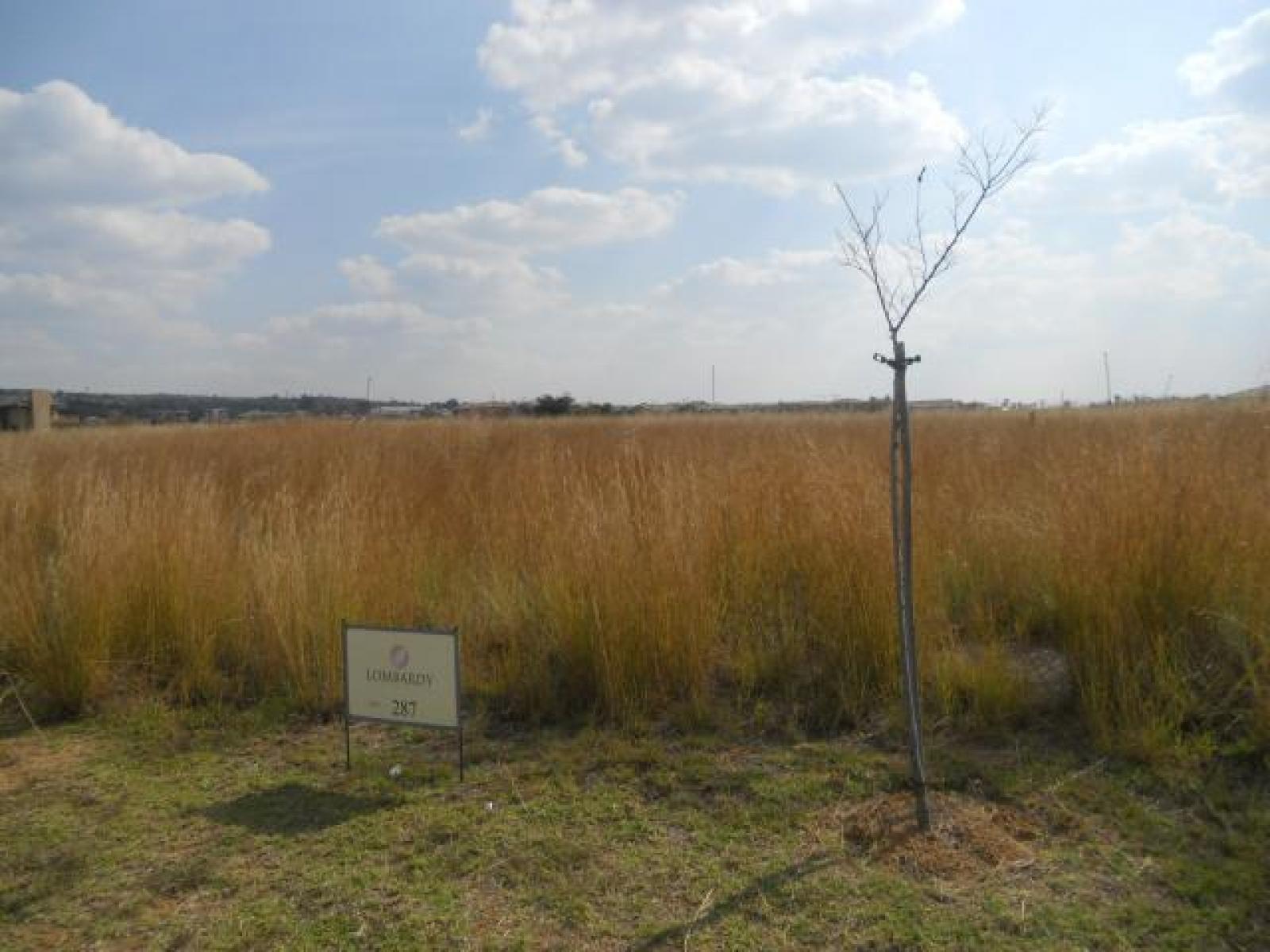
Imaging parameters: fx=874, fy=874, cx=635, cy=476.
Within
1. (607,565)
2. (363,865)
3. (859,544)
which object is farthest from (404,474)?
(363,865)

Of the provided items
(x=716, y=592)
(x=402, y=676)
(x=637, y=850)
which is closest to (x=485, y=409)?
(x=716, y=592)

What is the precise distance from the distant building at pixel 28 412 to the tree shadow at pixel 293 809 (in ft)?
60.0

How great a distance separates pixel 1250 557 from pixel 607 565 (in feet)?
9.18

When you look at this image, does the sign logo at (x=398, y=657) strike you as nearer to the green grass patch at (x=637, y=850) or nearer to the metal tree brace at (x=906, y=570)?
the green grass patch at (x=637, y=850)

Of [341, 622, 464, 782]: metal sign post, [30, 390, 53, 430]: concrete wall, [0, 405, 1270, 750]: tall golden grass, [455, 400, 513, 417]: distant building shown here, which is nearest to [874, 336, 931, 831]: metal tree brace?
[0, 405, 1270, 750]: tall golden grass

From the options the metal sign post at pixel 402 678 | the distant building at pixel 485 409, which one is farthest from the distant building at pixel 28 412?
the metal sign post at pixel 402 678

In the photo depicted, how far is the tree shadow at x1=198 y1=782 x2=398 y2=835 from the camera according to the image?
3082 mm

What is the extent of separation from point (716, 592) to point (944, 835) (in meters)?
1.95

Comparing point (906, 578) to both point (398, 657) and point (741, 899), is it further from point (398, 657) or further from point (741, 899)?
point (398, 657)

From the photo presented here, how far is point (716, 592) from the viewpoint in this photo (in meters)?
4.54

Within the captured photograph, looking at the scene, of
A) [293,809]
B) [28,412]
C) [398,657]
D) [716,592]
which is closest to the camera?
[293,809]

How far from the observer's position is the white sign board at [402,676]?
130 inches

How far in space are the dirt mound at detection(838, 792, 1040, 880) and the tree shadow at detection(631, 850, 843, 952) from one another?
145 mm

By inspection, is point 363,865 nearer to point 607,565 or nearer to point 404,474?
point 607,565
